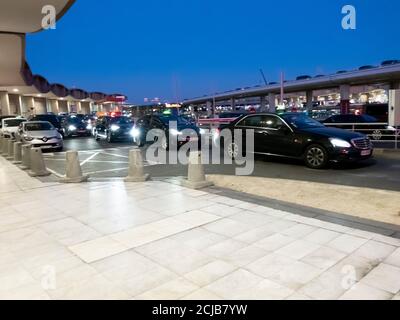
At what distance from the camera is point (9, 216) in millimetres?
6043

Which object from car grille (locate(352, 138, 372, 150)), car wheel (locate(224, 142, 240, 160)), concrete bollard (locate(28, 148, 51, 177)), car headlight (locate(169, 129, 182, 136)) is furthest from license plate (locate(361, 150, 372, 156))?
concrete bollard (locate(28, 148, 51, 177))

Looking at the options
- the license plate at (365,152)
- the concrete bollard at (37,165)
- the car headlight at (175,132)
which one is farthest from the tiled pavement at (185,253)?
the car headlight at (175,132)

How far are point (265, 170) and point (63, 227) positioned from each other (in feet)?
20.7

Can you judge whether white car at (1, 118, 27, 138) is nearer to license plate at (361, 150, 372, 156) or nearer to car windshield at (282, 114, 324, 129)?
car windshield at (282, 114, 324, 129)

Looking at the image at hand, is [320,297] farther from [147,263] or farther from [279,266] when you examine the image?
[147,263]

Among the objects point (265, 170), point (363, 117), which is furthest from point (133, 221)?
point (363, 117)

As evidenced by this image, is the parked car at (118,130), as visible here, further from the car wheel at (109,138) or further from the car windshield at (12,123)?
the car windshield at (12,123)

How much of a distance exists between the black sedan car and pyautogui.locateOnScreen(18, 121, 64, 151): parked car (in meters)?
9.49

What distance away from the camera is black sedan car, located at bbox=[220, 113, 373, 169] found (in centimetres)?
976

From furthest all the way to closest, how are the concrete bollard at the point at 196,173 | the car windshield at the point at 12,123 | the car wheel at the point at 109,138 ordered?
the car windshield at the point at 12,123 < the car wheel at the point at 109,138 < the concrete bollard at the point at 196,173

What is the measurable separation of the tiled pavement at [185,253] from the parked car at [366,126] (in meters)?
12.1

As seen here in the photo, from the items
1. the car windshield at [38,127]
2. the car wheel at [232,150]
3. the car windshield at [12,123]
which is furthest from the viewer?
the car windshield at [12,123]

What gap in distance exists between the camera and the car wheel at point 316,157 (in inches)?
389

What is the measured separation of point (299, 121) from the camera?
11102 mm
